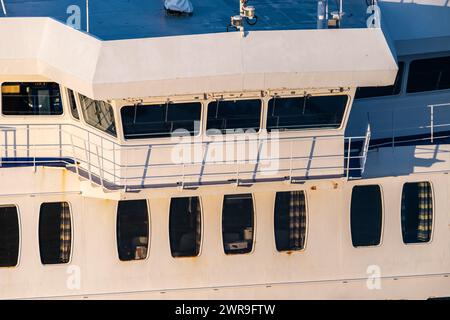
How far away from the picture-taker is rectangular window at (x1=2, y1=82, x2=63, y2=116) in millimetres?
23547

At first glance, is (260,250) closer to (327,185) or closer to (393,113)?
(327,185)

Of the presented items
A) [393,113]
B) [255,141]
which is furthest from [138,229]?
[393,113]

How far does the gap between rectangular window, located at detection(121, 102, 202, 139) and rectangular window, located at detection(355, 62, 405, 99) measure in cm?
481

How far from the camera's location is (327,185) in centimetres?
2309

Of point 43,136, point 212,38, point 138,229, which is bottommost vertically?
point 138,229

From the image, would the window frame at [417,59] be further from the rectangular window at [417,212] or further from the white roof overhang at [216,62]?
the white roof overhang at [216,62]

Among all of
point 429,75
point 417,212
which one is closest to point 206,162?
point 417,212

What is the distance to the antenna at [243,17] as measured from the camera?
22.3 metres

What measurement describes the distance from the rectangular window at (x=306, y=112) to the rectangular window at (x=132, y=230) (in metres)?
3.35

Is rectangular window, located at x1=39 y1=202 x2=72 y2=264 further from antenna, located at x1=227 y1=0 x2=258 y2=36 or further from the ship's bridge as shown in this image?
antenna, located at x1=227 y1=0 x2=258 y2=36

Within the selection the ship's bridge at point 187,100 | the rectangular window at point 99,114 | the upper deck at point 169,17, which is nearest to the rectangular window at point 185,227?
the ship's bridge at point 187,100

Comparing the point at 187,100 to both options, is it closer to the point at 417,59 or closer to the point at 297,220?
the point at 297,220

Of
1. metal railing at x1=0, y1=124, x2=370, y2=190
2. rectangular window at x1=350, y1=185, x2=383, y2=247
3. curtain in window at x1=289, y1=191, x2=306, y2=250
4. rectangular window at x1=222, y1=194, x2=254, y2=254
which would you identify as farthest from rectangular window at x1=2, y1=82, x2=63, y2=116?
rectangular window at x1=350, y1=185, x2=383, y2=247
